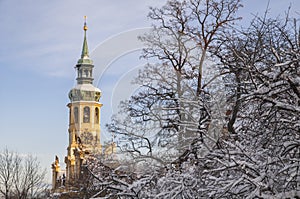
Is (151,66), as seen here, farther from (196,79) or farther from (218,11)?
(218,11)

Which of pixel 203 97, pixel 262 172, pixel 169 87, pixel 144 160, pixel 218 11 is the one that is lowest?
pixel 262 172

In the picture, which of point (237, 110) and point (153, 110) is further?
point (153, 110)

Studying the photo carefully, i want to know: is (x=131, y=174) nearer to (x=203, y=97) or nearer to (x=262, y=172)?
(x=203, y=97)

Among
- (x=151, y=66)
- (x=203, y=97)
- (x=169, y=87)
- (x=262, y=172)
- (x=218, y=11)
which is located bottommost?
(x=262, y=172)

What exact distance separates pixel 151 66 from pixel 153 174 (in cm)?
361

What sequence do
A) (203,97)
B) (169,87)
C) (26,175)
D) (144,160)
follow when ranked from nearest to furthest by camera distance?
(203,97)
(144,160)
(169,87)
(26,175)

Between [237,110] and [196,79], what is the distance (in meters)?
3.84

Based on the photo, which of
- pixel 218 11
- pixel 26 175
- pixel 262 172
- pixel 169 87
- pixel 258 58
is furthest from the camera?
pixel 26 175

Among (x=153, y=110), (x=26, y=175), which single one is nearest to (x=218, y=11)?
(x=153, y=110)

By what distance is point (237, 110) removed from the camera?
8.71 meters

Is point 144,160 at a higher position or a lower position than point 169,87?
lower

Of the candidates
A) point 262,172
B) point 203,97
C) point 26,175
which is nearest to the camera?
point 262,172

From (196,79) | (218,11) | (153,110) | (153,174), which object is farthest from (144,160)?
(218,11)

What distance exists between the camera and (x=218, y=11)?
513 inches
